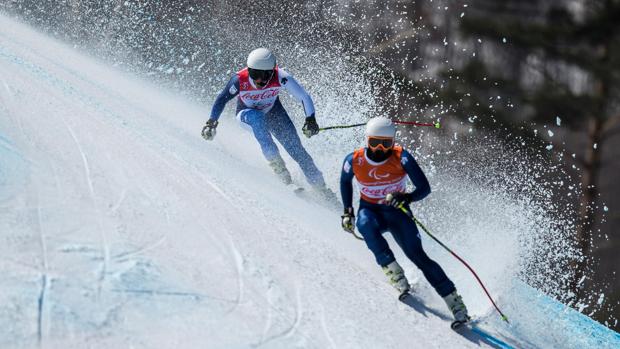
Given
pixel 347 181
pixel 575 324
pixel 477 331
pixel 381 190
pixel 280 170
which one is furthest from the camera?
pixel 280 170

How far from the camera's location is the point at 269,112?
7.38 meters

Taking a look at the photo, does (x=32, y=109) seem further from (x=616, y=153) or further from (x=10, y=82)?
(x=616, y=153)

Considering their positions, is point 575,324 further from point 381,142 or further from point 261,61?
point 261,61

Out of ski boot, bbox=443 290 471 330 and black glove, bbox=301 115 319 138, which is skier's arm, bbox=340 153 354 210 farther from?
black glove, bbox=301 115 319 138

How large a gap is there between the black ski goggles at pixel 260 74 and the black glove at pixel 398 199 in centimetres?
255

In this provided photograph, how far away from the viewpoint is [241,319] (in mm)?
4133

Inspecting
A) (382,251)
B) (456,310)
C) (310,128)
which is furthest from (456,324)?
(310,128)

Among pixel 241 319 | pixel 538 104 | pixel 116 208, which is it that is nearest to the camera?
pixel 241 319

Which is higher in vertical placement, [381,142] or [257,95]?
[257,95]

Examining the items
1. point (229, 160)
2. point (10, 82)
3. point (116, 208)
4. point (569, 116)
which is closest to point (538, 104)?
point (569, 116)

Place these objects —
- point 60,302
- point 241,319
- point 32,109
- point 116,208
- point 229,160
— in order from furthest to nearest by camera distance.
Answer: point 229,160 → point 32,109 → point 116,208 → point 241,319 → point 60,302

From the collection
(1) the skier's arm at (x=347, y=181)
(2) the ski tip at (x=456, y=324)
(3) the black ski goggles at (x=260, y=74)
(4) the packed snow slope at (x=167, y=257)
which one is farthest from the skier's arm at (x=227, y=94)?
(2) the ski tip at (x=456, y=324)

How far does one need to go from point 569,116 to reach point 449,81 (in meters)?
2.88

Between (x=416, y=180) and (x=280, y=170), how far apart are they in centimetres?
242
